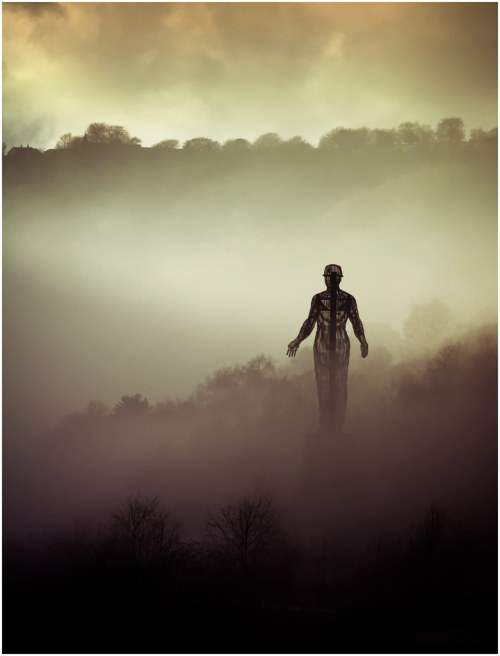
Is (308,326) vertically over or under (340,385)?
over

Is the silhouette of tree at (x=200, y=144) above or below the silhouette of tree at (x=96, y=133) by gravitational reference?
below

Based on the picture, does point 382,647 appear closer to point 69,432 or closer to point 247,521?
point 247,521

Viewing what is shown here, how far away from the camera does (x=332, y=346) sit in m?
16.1

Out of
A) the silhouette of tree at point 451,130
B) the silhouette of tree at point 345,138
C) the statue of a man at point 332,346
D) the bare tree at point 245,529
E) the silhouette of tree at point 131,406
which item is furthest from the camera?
the silhouette of tree at point 345,138

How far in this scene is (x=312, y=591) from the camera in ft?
50.7

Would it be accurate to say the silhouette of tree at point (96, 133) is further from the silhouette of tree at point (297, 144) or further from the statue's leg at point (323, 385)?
the statue's leg at point (323, 385)

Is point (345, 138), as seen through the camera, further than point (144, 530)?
Yes

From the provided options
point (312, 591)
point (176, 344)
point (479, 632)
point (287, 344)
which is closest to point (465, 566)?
point (479, 632)

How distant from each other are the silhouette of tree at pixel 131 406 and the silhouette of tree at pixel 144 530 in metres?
1.74

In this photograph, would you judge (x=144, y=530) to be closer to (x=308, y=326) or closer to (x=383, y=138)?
(x=308, y=326)

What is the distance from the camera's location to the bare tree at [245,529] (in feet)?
53.3

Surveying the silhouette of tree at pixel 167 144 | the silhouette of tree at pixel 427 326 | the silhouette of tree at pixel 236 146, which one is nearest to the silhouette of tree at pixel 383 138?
the silhouette of tree at pixel 236 146

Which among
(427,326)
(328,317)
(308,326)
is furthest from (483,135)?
(308,326)

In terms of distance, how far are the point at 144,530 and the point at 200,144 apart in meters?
7.52
